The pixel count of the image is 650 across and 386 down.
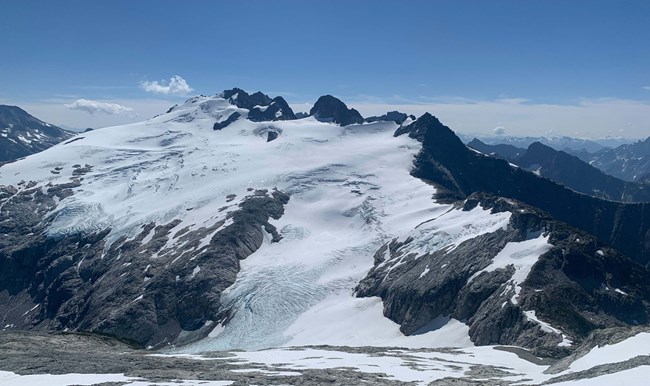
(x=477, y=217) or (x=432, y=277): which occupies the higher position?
(x=477, y=217)

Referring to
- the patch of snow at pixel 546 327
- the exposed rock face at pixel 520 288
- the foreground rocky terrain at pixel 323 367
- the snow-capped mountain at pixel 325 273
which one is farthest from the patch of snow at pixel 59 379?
the patch of snow at pixel 546 327

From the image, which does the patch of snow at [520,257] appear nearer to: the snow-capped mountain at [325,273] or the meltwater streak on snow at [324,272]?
the snow-capped mountain at [325,273]

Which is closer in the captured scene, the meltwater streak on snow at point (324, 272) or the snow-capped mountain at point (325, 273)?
the snow-capped mountain at point (325, 273)

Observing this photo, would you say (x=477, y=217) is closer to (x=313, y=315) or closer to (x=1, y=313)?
(x=313, y=315)

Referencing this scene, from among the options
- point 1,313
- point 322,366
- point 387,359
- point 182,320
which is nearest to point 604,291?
point 387,359

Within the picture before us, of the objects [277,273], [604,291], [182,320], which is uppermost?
[604,291]

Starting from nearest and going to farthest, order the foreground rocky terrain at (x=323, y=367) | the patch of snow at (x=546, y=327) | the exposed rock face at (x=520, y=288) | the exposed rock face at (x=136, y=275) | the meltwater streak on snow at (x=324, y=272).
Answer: the foreground rocky terrain at (x=323, y=367), the patch of snow at (x=546, y=327), the exposed rock face at (x=520, y=288), the meltwater streak on snow at (x=324, y=272), the exposed rock face at (x=136, y=275)

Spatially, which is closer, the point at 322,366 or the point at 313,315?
the point at 322,366
